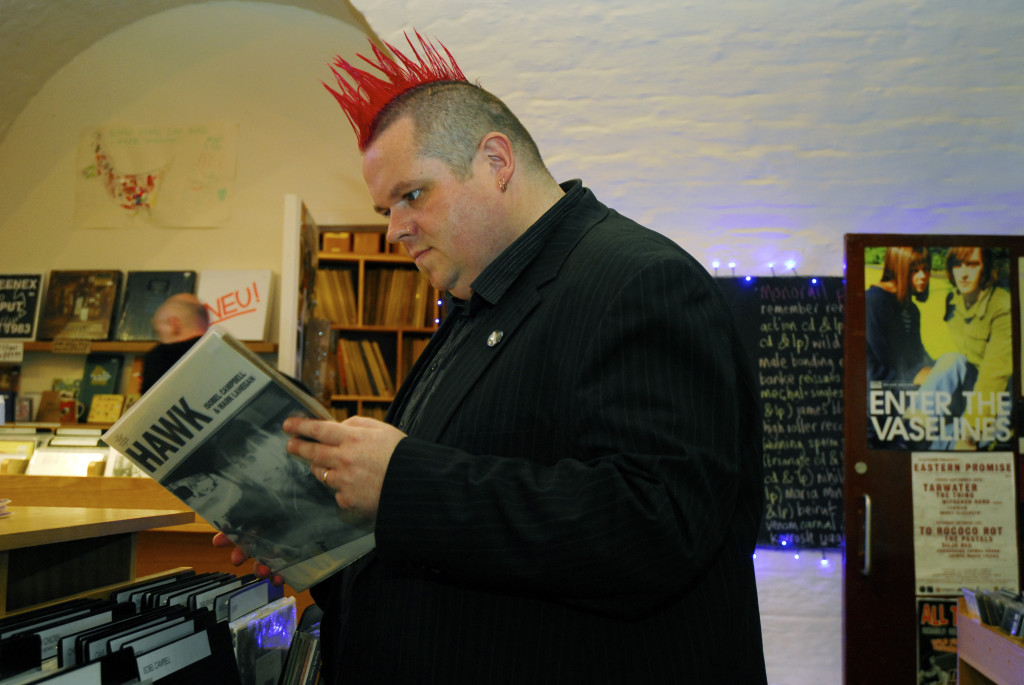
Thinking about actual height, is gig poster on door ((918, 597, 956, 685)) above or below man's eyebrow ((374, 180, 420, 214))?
below

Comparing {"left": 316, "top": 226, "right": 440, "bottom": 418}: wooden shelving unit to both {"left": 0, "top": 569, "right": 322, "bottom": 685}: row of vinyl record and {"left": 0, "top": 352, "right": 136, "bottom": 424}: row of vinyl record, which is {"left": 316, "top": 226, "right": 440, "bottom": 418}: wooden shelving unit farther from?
{"left": 0, "top": 569, "right": 322, "bottom": 685}: row of vinyl record

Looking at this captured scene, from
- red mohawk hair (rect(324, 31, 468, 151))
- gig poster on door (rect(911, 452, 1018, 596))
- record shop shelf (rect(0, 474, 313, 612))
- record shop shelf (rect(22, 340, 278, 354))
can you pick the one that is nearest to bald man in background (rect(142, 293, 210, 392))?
record shop shelf (rect(0, 474, 313, 612))

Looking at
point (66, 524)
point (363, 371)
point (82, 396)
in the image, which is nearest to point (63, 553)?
point (66, 524)

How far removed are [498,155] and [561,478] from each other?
574mm

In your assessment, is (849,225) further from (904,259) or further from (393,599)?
(393,599)

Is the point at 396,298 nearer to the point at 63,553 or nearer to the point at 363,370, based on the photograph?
the point at 363,370

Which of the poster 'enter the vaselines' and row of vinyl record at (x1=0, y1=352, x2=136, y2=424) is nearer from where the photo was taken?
the poster 'enter the vaselines'

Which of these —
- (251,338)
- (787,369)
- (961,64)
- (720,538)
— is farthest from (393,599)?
(251,338)

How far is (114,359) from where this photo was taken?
18.1 feet

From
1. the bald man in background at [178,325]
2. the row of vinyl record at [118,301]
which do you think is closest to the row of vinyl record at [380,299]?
the row of vinyl record at [118,301]

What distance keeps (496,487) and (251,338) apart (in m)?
4.81

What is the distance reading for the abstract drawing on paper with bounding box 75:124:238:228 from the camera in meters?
5.68

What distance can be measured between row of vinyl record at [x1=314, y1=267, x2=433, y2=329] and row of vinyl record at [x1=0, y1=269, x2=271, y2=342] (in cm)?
41

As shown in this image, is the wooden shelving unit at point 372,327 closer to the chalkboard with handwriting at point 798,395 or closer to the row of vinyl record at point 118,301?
the row of vinyl record at point 118,301
